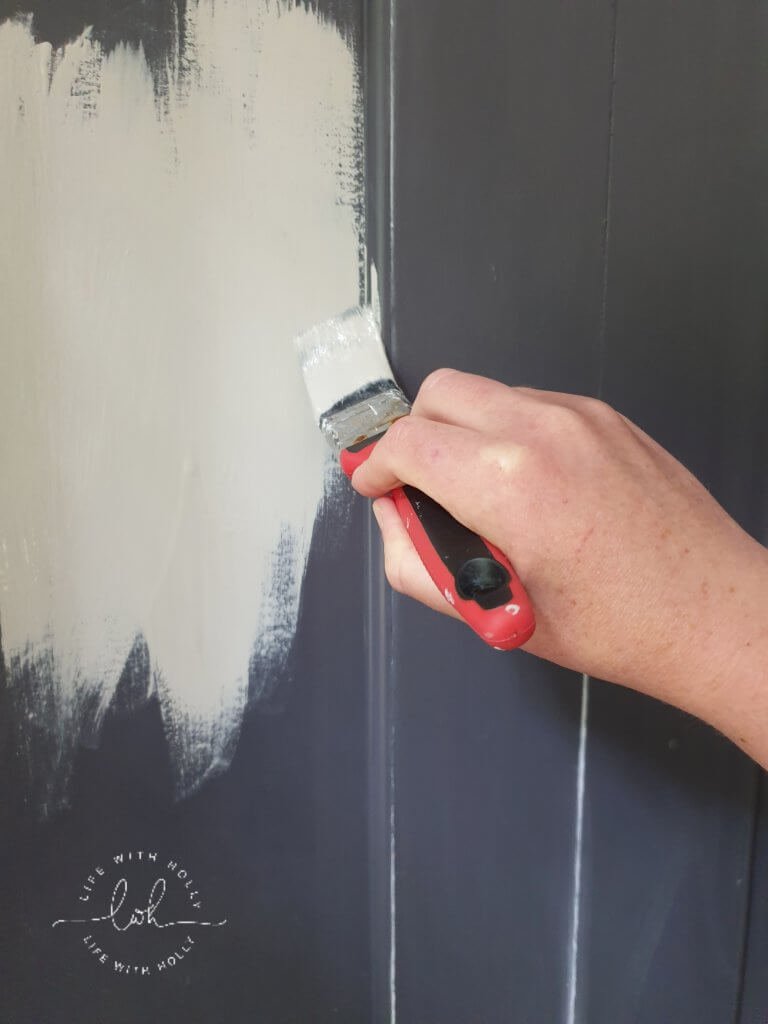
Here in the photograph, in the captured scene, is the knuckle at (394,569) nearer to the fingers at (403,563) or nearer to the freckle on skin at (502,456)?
the fingers at (403,563)

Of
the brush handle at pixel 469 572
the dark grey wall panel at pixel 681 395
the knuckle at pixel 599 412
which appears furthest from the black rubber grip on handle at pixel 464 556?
the dark grey wall panel at pixel 681 395

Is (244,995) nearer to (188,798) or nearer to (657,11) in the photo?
(188,798)

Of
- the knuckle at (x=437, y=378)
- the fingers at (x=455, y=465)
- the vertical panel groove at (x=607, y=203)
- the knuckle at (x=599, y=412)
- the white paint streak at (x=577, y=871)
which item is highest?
the vertical panel groove at (x=607, y=203)

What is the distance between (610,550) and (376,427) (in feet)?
0.63

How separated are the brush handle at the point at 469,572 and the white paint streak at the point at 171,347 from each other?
0.14 m

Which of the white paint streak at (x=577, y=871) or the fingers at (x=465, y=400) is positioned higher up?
the fingers at (x=465, y=400)

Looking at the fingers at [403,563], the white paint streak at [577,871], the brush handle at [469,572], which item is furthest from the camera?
the white paint streak at [577,871]

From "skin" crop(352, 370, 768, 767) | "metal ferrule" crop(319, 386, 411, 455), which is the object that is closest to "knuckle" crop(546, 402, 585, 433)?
"skin" crop(352, 370, 768, 767)

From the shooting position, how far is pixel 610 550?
A: 460 mm

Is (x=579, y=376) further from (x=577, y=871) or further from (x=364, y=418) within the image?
(x=577, y=871)

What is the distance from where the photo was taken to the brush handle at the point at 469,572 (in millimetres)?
413

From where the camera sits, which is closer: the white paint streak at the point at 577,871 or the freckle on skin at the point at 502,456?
the freckle on skin at the point at 502,456

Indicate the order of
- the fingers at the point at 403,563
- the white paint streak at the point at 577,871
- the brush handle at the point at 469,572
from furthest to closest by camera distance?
the white paint streak at the point at 577,871 → the fingers at the point at 403,563 → the brush handle at the point at 469,572

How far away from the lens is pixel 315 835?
2.10ft
